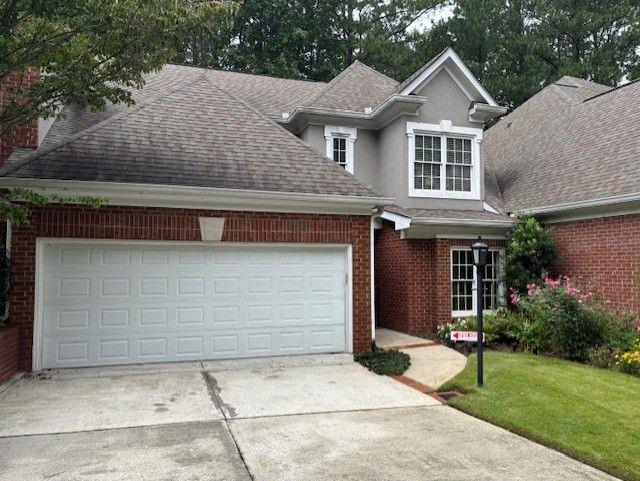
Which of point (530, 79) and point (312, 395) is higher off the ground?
point (530, 79)

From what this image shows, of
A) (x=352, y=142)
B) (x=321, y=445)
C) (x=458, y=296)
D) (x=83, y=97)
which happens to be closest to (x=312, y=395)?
(x=321, y=445)

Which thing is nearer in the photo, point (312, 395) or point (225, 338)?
point (312, 395)

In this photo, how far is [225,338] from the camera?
367 inches

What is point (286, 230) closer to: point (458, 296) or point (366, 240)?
point (366, 240)

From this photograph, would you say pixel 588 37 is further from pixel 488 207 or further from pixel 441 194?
pixel 441 194

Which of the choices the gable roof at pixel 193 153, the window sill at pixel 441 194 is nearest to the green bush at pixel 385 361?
the gable roof at pixel 193 153

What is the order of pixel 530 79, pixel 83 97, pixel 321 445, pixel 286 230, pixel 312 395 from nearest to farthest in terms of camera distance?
pixel 321 445 → pixel 312 395 → pixel 83 97 → pixel 286 230 → pixel 530 79

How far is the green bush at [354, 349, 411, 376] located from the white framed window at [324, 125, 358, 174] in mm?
6037

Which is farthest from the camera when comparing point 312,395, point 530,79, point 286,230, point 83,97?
point 530,79

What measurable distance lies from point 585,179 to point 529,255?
226cm

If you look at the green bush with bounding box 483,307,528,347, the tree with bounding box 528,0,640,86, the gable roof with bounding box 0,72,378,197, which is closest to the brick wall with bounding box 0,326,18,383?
the gable roof with bounding box 0,72,378,197

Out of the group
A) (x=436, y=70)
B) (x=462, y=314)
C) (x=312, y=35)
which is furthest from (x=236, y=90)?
(x=312, y=35)

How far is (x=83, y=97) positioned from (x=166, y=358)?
451 cm

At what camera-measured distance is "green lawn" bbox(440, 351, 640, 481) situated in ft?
17.0
